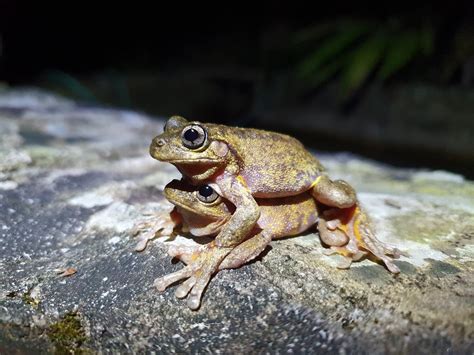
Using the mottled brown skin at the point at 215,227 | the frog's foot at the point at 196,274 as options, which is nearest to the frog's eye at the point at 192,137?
the mottled brown skin at the point at 215,227

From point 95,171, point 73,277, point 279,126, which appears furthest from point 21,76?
point 73,277

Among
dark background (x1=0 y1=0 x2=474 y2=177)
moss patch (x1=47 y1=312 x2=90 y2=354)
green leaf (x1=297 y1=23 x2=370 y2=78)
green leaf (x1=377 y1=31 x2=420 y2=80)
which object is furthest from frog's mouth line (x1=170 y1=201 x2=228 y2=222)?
green leaf (x1=297 y1=23 x2=370 y2=78)

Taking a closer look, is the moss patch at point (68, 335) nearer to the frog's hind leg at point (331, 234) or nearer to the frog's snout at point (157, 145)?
the frog's snout at point (157, 145)

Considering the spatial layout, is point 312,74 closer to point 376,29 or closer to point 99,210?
point 376,29

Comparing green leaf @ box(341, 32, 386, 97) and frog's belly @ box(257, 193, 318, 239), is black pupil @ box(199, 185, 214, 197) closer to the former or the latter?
frog's belly @ box(257, 193, 318, 239)

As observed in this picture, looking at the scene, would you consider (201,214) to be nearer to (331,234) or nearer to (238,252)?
(238,252)

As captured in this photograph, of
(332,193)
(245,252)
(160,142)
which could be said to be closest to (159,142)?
(160,142)

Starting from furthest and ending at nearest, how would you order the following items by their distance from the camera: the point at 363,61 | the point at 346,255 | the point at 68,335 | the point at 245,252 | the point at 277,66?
the point at 277,66 → the point at 363,61 → the point at 346,255 → the point at 245,252 → the point at 68,335
